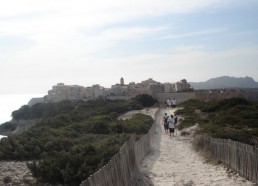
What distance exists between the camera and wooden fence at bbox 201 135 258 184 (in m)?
11.9

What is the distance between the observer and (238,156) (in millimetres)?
13281

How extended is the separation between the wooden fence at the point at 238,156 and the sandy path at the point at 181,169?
241 mm

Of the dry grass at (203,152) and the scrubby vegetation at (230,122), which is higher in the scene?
the scrubby vegetation at (230,122)

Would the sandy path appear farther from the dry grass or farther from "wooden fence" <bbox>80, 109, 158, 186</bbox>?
"wooden fence" <bbox>80, 109, 158, 186</bbox>

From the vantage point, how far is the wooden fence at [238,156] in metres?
11.9

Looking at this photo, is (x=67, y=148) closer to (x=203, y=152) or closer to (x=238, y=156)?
(x=203, y=152)

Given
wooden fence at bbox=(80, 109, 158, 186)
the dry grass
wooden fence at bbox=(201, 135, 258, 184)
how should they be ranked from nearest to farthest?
wooden fence at bbox=(80, 109, 158, 186), wooden fence at bbox=(201, 135, 258, 184), the dry grass

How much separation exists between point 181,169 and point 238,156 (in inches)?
138

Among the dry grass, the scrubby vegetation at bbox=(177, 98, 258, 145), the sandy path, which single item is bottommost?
the sandy path

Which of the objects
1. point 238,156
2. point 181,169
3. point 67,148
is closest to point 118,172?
point 238,156

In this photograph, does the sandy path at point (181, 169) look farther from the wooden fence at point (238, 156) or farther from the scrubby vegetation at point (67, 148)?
the scrubby vegetation at point (67, 148)

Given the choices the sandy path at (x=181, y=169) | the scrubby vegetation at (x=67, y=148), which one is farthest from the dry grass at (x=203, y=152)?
the scrubby vegetation at (x=67, y=148)

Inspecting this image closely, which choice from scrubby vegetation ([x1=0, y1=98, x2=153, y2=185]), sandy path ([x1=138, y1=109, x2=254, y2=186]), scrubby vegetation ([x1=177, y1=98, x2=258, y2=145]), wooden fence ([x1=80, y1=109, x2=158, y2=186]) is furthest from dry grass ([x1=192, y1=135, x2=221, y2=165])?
wooden fence ([x1=80, y1=109, x2=158, y2=186])

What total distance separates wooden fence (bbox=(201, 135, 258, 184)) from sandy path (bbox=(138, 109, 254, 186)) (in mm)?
241
